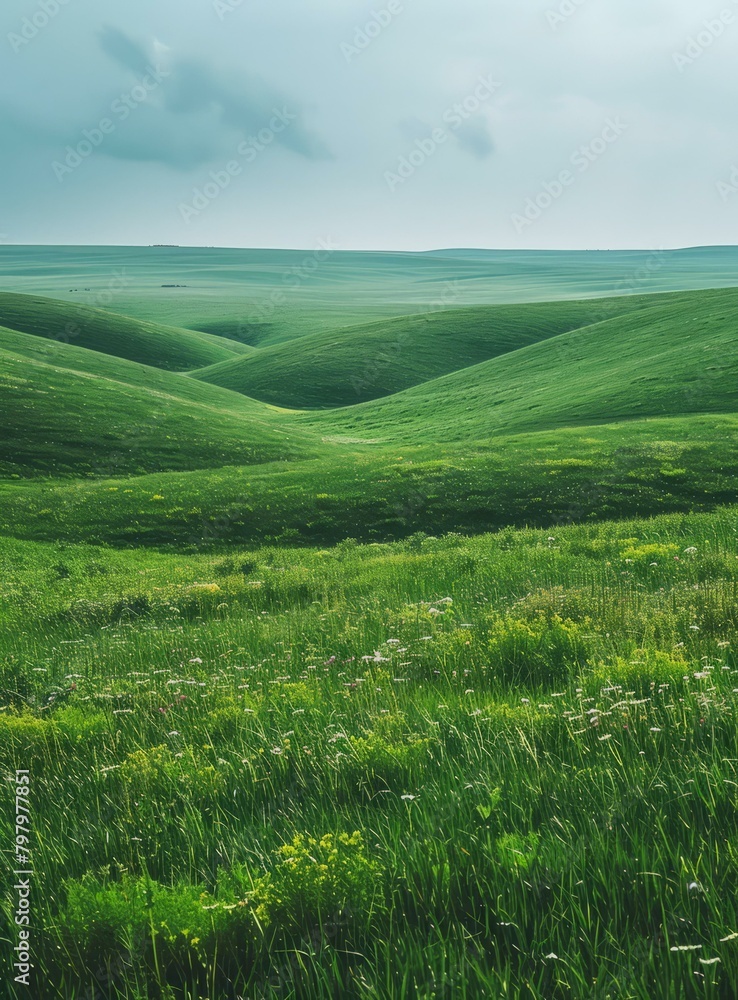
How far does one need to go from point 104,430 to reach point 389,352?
6938cm

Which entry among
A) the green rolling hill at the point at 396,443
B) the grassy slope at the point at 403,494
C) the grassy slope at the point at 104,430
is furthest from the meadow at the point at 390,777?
the grassy slope at the point at 104,430

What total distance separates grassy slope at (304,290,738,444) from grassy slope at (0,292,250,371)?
49.8m

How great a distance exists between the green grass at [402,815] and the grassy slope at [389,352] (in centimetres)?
9602

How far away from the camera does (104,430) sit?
190ft

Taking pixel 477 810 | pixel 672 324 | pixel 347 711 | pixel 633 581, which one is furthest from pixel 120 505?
pixel 672 324

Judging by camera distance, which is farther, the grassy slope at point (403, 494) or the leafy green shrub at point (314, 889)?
the grassy slope at point (403, 494)

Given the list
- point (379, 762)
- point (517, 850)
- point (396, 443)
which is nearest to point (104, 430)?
point (396, 443)

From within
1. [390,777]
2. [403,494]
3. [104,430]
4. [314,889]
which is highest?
[314,889]

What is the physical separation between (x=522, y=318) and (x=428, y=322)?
17.0 m

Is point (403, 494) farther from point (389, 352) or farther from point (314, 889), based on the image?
point (389, 352)

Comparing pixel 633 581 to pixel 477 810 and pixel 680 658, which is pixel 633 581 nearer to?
pixel 680 658

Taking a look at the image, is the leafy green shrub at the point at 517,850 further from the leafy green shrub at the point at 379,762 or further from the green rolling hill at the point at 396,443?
the green rolling hill at the point at 396,443

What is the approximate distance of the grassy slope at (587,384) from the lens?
6031 cm

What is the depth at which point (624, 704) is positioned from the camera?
557cm
